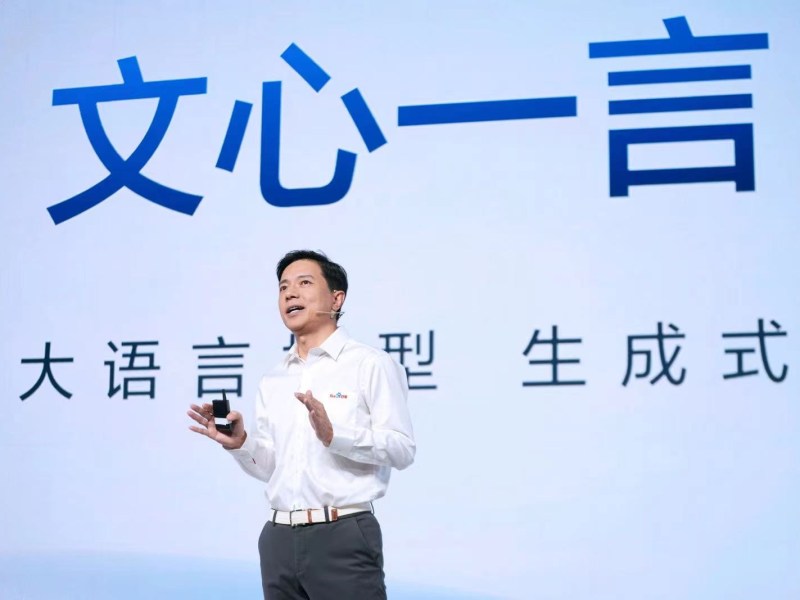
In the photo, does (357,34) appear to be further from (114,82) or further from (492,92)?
(114,82)

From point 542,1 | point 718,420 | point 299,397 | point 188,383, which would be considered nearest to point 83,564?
point 188,383

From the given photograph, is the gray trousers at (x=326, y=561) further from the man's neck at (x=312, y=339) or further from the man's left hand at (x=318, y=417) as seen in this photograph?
the man's neck at (x=312, y=339)

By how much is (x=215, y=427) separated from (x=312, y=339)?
1.00 ft

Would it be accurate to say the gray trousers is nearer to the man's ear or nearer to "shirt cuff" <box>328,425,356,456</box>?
"shirt cuff" <box>328,425,356,456</box>

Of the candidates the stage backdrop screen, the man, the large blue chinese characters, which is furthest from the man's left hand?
the large blue chinese characters

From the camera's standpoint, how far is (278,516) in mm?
2643

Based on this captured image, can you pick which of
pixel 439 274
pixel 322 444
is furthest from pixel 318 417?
pixel 439 274

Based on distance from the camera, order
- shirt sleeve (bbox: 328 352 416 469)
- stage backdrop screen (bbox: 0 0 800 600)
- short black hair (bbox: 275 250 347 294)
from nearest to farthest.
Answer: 1. shirt sleeve (bbox: 328 352 416 469)
2. short black hair (bbox: 275 250 347 294)
3. stage backdrop screen (bbox: 0 0 800 600)

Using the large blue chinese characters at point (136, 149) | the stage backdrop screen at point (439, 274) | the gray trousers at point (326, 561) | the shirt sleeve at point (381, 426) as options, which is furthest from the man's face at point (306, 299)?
the large blue chinese characters at point (136, 149)

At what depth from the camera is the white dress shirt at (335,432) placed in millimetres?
2584

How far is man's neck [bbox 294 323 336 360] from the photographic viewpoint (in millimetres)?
2779

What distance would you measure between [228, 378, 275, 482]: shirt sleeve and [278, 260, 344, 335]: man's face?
0.58ft

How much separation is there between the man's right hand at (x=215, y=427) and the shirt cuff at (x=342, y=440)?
247 millimetres

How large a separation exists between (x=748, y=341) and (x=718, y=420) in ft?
0.81
